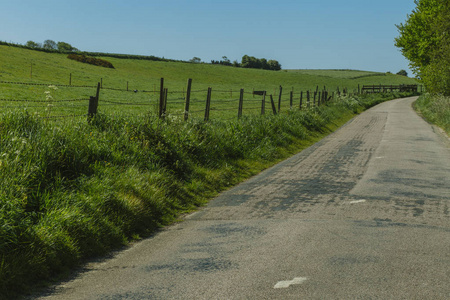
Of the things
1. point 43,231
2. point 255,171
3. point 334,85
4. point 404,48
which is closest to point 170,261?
point 43,231

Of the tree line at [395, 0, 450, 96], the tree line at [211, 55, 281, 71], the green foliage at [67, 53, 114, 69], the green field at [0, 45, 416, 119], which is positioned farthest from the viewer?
the tree line at [211, 55, 281, 71]

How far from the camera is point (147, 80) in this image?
7281cm

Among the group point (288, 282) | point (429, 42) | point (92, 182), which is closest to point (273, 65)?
point (429, 42)

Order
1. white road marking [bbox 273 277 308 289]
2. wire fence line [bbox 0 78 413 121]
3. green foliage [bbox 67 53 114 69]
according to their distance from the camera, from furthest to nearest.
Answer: green foliage [bbox 67 53 114 69], wire fence line [bbox 0 78 413 121], white road marking [bbox 273 277 308 289]

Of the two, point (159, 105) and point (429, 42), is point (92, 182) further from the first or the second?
point (429, 42)

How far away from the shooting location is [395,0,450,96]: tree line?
99.7 feet

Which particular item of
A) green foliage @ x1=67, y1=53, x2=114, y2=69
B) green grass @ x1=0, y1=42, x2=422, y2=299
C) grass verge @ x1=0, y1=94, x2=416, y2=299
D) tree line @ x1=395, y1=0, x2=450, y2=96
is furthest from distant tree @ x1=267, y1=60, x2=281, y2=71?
grass verge @ x1=0, y1=94, x2=416, y2=299

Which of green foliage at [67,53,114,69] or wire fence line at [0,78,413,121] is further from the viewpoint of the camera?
green foliage at [67,53,114,69]

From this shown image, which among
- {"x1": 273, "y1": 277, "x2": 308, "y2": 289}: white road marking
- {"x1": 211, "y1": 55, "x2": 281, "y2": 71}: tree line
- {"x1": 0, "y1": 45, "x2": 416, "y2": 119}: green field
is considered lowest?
{"x1": 273, "y1": 277, "x2": 308, "y2": 289}: white road marking

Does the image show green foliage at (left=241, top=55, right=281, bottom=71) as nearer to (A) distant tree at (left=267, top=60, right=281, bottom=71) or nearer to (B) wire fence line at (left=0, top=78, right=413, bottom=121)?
(A) distant tree at (left=267, top=60, right=281, bottom=71)

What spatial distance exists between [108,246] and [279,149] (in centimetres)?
1028

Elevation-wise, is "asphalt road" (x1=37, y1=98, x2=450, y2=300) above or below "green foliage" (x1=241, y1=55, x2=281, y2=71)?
below

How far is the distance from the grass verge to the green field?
16852 mm

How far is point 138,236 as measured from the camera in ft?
21.3
